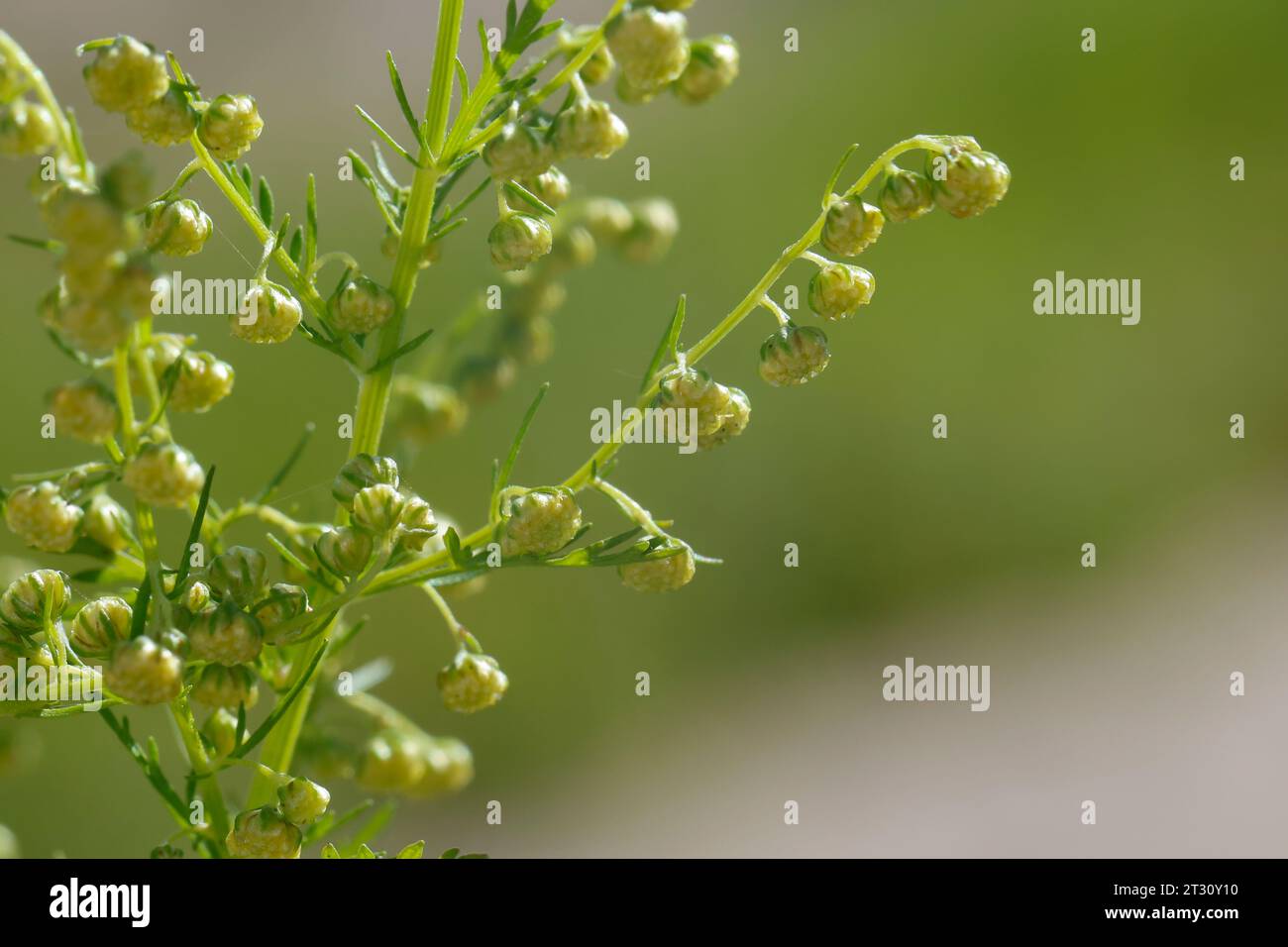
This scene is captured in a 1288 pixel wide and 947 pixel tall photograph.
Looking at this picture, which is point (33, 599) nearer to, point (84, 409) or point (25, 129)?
point (84, 409)

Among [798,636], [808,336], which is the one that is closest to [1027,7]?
[798,636]

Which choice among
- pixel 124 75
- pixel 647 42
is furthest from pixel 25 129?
pixel 647 42

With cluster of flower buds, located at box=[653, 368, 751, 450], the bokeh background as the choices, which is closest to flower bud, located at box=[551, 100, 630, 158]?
cluster of flower buds, located at box=[653, 368, 751, 450]

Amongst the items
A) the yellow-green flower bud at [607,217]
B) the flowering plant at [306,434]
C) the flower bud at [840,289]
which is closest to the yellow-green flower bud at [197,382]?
the flowering plant at [306,434]

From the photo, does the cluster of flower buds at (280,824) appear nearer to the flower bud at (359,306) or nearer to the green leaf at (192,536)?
the green leaf at (192,536)

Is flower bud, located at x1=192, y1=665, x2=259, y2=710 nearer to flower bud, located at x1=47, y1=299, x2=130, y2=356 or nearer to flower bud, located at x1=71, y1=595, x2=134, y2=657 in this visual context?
flower bud, located at x1=71, y1=595, x2=134, y2=657

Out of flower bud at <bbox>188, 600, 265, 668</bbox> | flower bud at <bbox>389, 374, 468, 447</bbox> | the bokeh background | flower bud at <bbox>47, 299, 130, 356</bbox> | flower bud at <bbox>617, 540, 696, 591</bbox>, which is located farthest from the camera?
the bokeh background
